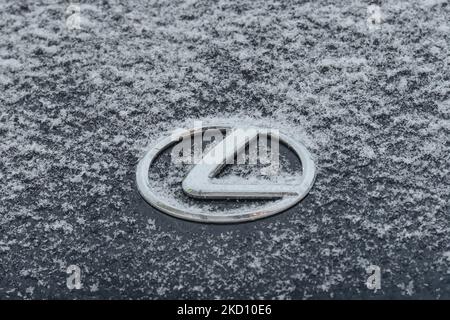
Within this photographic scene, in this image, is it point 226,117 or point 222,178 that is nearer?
point 222,178

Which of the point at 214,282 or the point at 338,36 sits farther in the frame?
the point at 338,36

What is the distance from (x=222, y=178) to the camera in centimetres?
133

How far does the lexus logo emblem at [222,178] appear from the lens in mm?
1273

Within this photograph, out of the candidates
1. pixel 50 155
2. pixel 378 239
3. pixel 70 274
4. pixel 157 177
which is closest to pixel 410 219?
pixel 378 239

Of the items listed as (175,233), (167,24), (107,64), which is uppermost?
(167,24)

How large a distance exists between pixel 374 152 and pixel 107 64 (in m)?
0.68

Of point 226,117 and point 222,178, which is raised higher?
point 226,117

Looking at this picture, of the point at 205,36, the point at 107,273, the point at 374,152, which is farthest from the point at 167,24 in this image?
the point at 107,273

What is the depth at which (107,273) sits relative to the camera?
1.18m

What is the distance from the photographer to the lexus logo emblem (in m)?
1.27

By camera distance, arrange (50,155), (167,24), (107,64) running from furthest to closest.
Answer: (167,24)
(107,64)
(50,155)

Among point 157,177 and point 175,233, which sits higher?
point 157,177

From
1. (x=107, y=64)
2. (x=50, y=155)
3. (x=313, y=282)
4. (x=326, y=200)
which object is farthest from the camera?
(x=107, y=64)

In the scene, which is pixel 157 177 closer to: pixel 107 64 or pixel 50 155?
pixel 50 155
